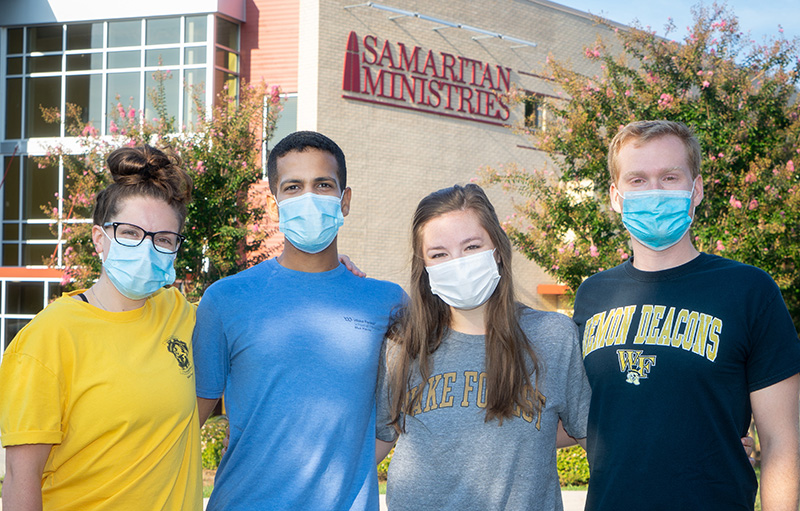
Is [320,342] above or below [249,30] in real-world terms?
below

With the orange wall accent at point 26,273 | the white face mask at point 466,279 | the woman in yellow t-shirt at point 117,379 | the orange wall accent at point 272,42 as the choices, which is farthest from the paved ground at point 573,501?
the orange wall accent at point 26,273

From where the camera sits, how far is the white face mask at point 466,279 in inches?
122

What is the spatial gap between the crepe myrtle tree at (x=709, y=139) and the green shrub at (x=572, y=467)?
2.25 meters

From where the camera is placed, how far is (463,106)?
20.5 m

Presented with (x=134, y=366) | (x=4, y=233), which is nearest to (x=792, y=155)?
(x=134, y=366)

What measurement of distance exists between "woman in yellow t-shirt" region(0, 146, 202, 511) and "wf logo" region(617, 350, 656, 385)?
1.61m

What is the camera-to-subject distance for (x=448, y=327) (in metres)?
3.16

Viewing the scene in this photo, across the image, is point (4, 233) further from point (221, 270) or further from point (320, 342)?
point (320, 342)

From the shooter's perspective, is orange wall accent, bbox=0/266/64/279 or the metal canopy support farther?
the metal canopy support

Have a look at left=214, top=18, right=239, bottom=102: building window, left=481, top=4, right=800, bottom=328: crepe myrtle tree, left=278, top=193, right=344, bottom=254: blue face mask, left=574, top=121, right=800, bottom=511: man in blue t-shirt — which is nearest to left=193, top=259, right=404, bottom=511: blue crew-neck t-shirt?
left=278, top=193, right=344, bottom=254: blue face mask

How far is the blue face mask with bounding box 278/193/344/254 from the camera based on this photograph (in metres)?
3.33

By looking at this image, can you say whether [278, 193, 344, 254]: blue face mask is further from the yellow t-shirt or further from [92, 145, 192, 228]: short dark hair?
the yellow t-shirt

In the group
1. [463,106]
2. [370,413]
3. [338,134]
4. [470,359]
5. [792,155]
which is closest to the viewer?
[470,359]

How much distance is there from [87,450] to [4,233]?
59.7ft
